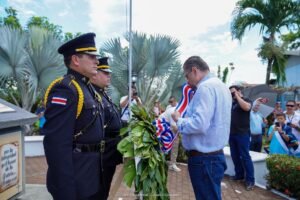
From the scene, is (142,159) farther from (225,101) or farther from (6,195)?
(6,195)

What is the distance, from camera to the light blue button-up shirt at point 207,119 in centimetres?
242

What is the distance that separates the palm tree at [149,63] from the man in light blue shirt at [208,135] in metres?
5.85

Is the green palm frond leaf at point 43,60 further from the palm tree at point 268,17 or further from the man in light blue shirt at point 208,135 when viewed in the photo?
the palm tree at point 268,17

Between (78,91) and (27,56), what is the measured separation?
291 inches

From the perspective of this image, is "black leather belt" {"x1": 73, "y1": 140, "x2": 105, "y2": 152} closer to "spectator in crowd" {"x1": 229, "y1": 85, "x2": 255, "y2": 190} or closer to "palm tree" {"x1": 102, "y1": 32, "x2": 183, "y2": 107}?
"spectator in crowd" {"x1": 229, "y1": 85, "x2": 255, "y2": 190}

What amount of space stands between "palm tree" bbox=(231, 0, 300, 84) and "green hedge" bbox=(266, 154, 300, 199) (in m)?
12.4

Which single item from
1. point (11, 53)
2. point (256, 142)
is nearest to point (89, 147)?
point (256, 142)

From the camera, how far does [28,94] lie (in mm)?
9188

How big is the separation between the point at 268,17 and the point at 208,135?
15742 millimetres

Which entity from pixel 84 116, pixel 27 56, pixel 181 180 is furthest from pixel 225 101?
pixel 27 56

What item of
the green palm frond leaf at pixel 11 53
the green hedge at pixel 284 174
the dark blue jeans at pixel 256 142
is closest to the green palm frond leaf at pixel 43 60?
the green palm frond leaf at pixel 11 53

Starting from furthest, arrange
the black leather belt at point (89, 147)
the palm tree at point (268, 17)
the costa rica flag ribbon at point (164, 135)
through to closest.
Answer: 1. the palm tree at point (268, 17)
2. the costa rica flag ribbon at point (164, 135)
3. the black leather belt at point (89, 147)

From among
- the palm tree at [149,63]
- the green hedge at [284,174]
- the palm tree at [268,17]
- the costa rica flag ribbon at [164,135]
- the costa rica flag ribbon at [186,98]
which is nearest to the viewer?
the costa rica flag ribbon at [164,135]

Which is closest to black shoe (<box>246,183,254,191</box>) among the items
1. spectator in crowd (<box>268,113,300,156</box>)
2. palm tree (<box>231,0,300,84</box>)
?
spectator in crowd (<box>268,113,300,156</box>)
